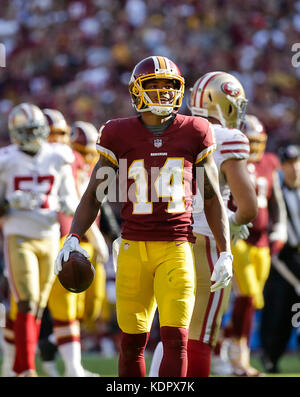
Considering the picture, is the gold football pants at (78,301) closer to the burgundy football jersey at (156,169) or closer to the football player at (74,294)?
the football player at (74,294)

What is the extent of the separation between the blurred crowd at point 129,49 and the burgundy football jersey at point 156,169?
7.10 metres

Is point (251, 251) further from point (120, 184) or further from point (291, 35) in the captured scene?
point (291, 35)

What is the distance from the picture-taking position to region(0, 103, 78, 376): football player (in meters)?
5.22

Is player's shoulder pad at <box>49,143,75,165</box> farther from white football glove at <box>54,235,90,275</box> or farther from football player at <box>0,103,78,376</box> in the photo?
white football glove at <box>54,235,90,275</box>

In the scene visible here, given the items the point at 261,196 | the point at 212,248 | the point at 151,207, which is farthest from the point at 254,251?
the point at 151,207

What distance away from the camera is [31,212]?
5.43 metres

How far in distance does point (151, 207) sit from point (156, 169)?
0.17 meters

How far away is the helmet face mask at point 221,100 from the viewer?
4527 mm

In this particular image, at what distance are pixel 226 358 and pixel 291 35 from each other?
5911 millimetres

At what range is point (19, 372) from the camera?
17.0 feet

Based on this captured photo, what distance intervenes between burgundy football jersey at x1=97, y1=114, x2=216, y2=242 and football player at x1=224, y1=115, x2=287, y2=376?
2.45 metres

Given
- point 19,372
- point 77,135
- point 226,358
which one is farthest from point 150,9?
point 19,372

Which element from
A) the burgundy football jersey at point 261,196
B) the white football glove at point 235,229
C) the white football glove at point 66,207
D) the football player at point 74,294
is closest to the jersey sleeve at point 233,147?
the white football glove at point 235,229

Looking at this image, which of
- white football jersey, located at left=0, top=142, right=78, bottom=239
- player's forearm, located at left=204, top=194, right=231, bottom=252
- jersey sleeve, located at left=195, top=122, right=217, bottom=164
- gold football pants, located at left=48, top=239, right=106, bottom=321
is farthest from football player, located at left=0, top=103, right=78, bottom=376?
jersey sleeve, located at left=195, top=122, right=217, bottom=164
